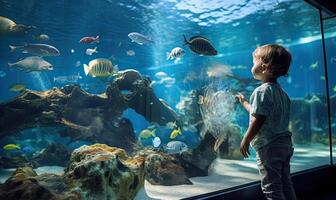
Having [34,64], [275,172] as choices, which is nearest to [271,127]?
[275,172]

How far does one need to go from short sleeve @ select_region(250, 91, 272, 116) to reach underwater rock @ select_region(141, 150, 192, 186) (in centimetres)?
281

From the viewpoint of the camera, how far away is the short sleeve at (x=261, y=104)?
2.37 m

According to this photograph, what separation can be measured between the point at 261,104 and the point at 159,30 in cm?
1353

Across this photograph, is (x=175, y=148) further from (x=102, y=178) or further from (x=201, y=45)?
(x=102, y=178)

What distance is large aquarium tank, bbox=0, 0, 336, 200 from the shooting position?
348cm

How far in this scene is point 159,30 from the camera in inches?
603

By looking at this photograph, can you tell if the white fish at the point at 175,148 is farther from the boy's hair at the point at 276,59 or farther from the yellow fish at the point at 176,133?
the boy's hair at the point at 276,59

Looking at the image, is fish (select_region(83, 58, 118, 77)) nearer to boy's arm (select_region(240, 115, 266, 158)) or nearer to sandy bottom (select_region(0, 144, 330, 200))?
sandy bottom (select_region(0, 144, 330, 200))

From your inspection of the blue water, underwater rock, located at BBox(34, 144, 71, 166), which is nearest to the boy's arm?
the blue water

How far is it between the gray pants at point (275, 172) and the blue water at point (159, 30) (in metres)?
4.74

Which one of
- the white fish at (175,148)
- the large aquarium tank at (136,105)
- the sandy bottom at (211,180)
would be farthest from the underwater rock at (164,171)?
the white fish at (175,148)

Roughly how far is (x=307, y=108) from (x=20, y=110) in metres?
13.8

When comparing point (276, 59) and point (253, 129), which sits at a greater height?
point (276, 59)

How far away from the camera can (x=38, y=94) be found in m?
6.26
